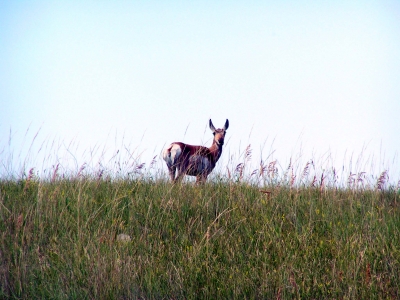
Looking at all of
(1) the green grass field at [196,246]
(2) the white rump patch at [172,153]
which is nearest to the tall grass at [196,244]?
(1) the green grass field at [196,246]

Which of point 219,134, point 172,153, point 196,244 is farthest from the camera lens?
point 219,134

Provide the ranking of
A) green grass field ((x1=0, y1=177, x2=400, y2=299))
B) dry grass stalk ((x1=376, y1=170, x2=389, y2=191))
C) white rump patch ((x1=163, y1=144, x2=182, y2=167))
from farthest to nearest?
white rump patch ((x1=163, y1=144, x2=182, y2=167))
dry grass stalk ((x1=376, y1=170, x2=389, y2=191))
green grass field ((x1=0, y1=177, x2=400, y2=299))

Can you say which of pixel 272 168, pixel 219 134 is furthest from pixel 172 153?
pixel 272 168

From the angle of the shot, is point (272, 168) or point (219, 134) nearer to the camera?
point (272, 168)

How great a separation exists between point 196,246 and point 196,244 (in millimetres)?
19

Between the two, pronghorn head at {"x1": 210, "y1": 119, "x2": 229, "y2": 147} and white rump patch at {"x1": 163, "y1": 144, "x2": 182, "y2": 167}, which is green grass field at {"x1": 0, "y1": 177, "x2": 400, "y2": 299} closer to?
white rump patch at {"x1": 163, "y1": 144, "x2": 182, "y2": 167}

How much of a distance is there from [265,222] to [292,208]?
39cm

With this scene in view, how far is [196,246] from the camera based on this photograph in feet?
13.0

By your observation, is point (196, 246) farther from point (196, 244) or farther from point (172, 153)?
point (172, 153)

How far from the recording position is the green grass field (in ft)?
11.5

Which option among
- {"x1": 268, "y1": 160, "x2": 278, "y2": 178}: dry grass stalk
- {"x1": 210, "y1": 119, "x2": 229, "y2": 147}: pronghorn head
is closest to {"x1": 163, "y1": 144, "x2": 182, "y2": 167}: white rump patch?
{"x1": 210, "y1": 119, "x2": 229, "y2": 147}: pronghorn head

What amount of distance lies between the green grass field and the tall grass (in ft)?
0.04

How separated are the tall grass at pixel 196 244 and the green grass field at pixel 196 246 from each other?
0.01 meters

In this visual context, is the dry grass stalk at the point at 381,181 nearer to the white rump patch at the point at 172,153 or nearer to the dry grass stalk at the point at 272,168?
the dry grass stalk at the point at 272,168
